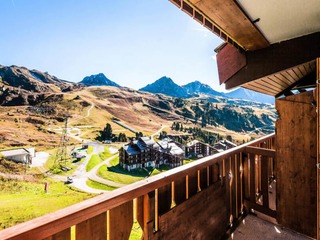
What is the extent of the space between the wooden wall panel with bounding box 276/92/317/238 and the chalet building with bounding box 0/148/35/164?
64.9m

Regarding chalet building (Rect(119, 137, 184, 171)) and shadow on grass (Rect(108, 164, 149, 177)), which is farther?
chalet building (Rect(119, 137, 184, 171))

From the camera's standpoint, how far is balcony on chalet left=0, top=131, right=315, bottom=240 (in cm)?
88

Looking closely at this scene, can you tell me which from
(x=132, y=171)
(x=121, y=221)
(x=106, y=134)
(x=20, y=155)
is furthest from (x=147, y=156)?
(x=121, y=221)

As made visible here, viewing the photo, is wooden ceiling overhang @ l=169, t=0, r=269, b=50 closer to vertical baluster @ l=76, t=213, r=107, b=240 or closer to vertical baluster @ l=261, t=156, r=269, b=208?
vertical baluster @ l=76, t=213, r=107, b=240

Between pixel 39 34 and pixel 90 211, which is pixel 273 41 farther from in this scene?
pixel 39 34

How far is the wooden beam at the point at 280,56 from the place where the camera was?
2.22m

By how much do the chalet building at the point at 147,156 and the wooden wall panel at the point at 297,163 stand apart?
46.9 m

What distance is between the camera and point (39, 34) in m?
86.6

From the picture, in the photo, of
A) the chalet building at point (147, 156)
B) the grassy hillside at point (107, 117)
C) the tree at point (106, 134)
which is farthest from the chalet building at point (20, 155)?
the chalet building at point (147, 156)

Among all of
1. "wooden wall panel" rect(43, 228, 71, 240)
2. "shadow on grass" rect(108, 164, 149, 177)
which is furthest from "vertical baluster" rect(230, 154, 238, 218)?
"shadow on grass" rect(108, 164, 149, 177)

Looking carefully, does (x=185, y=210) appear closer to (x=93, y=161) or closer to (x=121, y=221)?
(x=121, y=221)

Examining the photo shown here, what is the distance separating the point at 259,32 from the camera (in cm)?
208

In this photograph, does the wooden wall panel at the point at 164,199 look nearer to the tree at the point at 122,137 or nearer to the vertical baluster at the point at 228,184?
the vertical baluster at the point at 228,184

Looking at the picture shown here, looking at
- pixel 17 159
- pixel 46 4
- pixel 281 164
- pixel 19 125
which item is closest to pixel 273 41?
pixel 281 164
